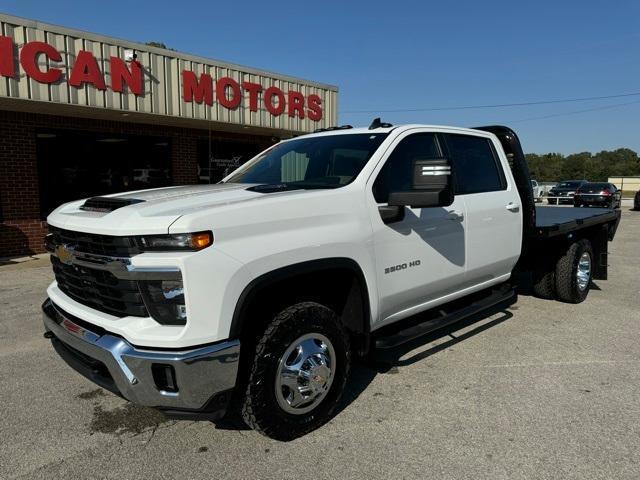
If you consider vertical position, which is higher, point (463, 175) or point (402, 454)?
point (463, 175)

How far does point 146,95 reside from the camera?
1000cm

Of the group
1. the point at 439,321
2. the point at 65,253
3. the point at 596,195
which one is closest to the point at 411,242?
the point at 439,321

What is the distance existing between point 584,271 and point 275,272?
525 centimetres

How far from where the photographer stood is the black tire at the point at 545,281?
20.4 ft

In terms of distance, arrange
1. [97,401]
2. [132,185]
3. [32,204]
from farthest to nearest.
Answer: [132,185], [32,204], [97,401]

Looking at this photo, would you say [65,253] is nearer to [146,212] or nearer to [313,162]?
[146,212]

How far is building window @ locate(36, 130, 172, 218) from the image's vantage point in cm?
1024

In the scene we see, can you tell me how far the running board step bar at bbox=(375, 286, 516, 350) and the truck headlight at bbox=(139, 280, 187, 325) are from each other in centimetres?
155

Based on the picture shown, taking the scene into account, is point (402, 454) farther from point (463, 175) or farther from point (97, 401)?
point (463, 175)

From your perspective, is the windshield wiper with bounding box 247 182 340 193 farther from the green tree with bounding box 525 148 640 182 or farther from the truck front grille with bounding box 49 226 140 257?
the green tree with bounding box 525 148 640 182

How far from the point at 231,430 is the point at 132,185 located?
967 centimetres

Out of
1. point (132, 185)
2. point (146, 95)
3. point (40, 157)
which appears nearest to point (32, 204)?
point (40, 157)

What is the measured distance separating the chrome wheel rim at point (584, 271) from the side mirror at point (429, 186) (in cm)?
400

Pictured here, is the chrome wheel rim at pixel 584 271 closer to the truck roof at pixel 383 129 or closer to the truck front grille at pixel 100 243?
the truck roof at pixel 383 129
